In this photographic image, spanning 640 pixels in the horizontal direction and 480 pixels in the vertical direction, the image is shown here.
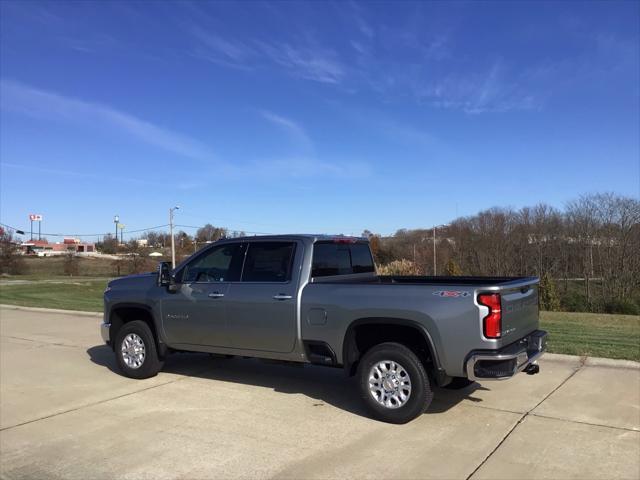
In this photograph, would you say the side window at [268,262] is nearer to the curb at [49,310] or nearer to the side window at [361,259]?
the side window at [361,259]

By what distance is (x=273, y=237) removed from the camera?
6742 millimetres

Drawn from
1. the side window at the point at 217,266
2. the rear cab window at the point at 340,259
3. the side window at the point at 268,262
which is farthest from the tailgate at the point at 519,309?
the side window at the point at 217,266

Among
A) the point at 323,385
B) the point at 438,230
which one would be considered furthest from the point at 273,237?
the point at 438,230

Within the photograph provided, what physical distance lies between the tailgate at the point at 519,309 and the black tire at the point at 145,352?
4545 mm

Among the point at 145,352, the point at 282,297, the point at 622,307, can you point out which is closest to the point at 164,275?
the point at 145,352

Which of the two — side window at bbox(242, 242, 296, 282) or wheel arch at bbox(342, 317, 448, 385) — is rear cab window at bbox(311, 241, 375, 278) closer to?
side window at bbox(242, 242, 296, 282)

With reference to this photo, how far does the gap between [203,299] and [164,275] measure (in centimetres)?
66

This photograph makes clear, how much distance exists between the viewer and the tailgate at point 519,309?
520 cm

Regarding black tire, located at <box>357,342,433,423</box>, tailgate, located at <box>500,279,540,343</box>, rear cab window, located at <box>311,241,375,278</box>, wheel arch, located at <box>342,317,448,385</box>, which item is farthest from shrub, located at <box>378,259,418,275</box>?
black tire, located at <box>357,342,433,423</box>

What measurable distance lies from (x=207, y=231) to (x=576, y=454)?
63.9m

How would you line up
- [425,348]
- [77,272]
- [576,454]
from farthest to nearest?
1. [77,272]
2. [425,348]
3. [576,454]

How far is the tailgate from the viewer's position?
5.20 meters

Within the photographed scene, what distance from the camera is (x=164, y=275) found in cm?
711

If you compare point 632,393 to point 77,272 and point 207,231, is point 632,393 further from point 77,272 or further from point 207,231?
point 207,231
